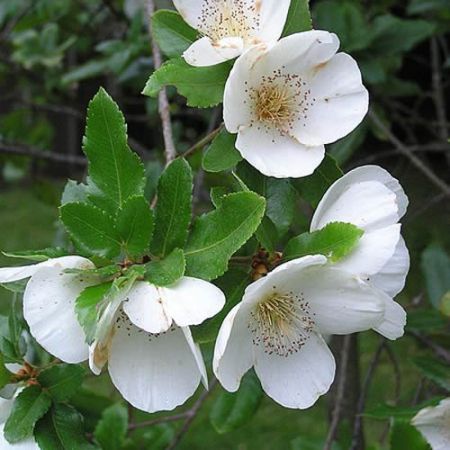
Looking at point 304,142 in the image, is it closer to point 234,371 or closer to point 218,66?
point 218,66

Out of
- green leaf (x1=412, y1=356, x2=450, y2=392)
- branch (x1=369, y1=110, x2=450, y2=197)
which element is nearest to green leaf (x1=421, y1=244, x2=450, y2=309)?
branch (x1=369, y1=110, x2=450, y2=197)

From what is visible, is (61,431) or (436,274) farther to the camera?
(436,274)

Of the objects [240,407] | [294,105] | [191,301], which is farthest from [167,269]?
[240,407]

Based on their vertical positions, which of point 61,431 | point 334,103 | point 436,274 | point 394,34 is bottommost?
point 436,274

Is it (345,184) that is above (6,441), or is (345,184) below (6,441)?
above

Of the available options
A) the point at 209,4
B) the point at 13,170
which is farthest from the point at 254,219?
→ the point at 13,170

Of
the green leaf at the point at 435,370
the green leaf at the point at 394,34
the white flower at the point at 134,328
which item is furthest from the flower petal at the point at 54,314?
the green leaf at the point at 394,34

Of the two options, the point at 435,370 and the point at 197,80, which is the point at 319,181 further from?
the point at 435,370
